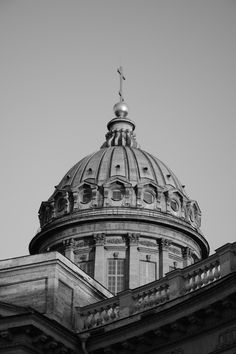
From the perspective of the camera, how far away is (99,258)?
197 feet

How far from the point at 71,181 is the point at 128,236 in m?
8.43

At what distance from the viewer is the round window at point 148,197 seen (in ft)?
211

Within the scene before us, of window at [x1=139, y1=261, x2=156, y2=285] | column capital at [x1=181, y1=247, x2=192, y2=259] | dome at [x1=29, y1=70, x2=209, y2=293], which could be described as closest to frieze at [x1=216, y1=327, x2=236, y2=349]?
dome at [x1=29, y1=70, x2=209, y2=293]

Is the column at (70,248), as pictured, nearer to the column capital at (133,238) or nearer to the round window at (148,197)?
the column capital at (133,238)

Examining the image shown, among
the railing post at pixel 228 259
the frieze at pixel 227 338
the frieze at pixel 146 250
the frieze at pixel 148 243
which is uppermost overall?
the frieze at pixel 148 243

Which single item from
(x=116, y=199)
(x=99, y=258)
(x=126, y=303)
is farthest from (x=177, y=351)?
(x=116, y=199)

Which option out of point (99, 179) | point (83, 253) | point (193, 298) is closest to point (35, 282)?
point (193, 298)

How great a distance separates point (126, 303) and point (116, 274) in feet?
82.0

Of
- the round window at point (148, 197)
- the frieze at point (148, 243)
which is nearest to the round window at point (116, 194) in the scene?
the round window at point (148, 197)

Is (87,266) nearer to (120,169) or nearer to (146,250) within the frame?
(146,250)

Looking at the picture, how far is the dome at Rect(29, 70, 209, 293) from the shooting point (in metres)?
60.8

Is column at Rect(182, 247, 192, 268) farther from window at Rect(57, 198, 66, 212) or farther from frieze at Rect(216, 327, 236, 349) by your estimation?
frieze at Rect(216, 327, 236, 349)

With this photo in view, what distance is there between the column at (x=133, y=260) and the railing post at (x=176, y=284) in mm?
25211

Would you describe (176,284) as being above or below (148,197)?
below
